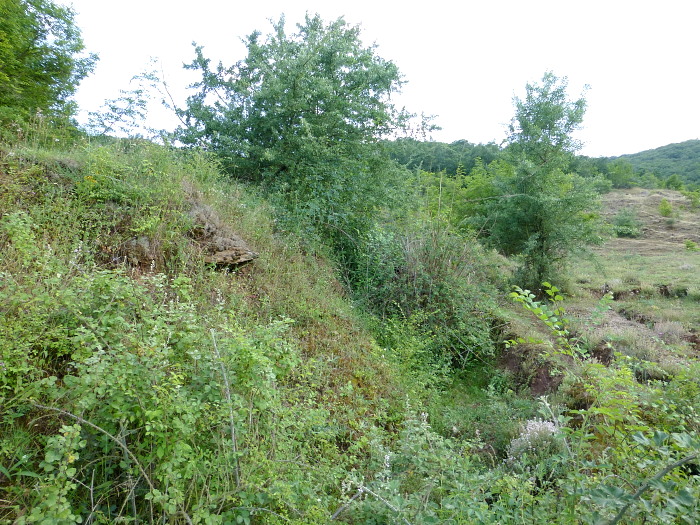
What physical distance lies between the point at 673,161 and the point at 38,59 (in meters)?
67.5

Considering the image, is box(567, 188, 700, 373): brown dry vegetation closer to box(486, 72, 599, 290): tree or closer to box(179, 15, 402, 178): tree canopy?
box(486, 72, 599, 290): tree

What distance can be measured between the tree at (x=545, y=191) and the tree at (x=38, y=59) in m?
11.0

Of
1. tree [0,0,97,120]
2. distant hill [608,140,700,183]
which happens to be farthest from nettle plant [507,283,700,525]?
distant hill [608,140,700,183]

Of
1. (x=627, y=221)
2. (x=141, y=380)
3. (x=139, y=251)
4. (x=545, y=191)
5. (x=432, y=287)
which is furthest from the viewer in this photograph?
(x=627, y=221)

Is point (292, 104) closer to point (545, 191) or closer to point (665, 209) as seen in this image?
point (545, 191)

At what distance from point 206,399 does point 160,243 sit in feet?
9.55

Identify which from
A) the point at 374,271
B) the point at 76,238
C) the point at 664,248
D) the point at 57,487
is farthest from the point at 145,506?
the point at 664,248

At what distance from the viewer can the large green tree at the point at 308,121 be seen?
26.0 feet

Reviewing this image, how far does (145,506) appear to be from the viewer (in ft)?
6.86

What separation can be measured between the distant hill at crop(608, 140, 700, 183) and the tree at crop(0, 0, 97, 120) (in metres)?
52.8

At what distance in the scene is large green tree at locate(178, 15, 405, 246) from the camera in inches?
312

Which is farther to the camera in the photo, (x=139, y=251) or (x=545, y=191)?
(x=545, y=191)

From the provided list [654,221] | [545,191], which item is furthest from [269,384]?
[654,221]

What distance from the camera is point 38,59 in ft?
26.1
